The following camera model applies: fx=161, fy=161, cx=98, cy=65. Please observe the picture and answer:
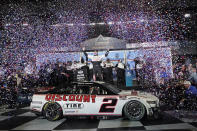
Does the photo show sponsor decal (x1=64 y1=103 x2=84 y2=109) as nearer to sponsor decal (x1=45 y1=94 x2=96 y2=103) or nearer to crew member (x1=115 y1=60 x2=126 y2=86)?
sponsor decal (x1=45 y1=94 x2=96 y2=103)

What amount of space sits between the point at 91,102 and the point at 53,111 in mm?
1046

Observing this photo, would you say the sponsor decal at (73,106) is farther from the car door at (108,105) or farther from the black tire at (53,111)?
the car door at (108,105)

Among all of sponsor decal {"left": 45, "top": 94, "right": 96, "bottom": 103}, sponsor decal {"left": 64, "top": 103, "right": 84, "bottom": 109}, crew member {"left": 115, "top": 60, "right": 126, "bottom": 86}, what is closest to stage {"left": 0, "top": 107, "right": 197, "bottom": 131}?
sponsor decal {"left": 64, "top": 103, "right": 84, "bottom": 109}

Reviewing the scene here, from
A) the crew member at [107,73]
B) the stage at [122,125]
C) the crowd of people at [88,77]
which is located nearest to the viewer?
the stage at [122,125]

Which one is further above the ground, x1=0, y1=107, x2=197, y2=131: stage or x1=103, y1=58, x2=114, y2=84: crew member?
x1=103, y1=58, x2=114, y2=84: crew member

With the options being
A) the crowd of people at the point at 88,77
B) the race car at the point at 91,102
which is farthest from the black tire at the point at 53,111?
the crowd of people at the point at 88,77

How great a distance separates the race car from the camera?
13.0 ft

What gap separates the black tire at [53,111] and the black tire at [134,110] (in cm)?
169

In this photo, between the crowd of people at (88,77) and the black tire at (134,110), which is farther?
the crowd of people at (88,77)

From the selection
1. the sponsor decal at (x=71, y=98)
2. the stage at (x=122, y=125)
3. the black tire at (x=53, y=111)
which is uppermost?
the sponsor decal at (x=71, y=98)

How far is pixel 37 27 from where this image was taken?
10.8m

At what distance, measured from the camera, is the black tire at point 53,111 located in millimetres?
4219

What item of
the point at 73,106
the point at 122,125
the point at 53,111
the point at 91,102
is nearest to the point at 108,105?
the point at 91,102

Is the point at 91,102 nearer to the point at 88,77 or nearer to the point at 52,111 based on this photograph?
the point at 52,111
